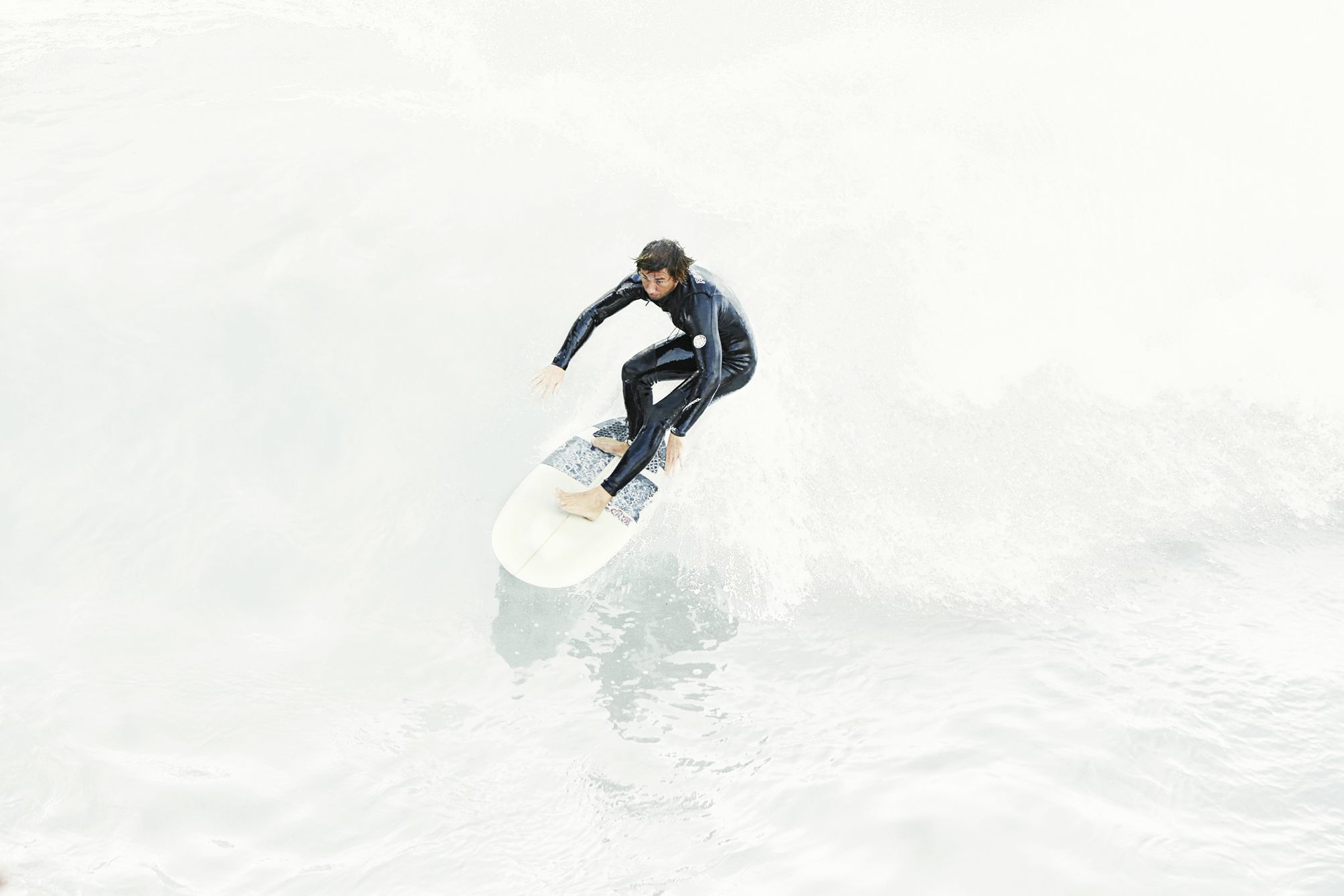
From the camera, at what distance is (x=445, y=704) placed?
13.5 feet

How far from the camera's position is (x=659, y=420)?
4.50 m


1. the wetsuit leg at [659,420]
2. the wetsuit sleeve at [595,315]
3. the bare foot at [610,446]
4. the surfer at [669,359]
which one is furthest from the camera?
the bare foot at [610,446]

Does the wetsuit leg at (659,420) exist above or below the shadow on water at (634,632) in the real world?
above

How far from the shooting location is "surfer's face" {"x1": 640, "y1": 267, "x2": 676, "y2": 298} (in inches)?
151

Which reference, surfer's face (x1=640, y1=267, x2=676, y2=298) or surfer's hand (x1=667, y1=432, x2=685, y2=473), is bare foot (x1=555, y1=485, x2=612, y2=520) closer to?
surfer's hand (x1=667, y1=432, x2=685, y2=473)

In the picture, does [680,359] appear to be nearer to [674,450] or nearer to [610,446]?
[674,450]

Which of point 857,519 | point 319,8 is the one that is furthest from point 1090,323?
point 319,8

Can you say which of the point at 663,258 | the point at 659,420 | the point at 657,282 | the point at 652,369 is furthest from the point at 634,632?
the point at 663,258

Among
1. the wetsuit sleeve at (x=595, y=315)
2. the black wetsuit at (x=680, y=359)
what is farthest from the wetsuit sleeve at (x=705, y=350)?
the wetsuit sleeve at (x=595, y=315)

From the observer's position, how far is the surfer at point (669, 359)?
4027 mm

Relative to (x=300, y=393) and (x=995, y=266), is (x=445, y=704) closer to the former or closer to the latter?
(x=300, y=393)

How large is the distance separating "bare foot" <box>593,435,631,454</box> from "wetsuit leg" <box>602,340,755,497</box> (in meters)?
0.30

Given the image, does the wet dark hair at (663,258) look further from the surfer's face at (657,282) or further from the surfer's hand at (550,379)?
the surfer's hand at (550,379)

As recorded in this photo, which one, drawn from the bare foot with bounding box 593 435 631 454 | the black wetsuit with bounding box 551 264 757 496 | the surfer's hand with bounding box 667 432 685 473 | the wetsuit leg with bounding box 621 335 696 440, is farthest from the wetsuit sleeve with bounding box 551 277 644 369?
the bare foot with bounding box 593 435 631 454
